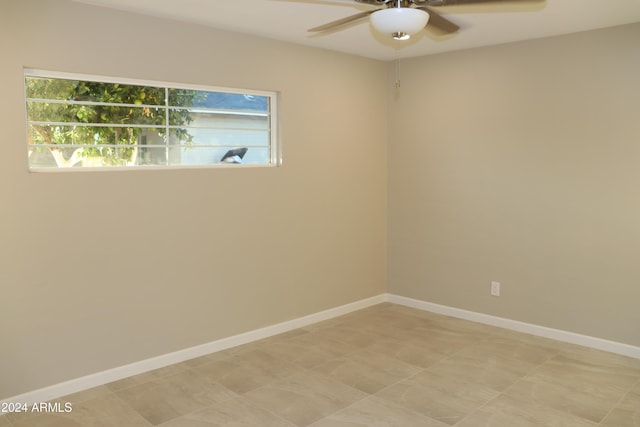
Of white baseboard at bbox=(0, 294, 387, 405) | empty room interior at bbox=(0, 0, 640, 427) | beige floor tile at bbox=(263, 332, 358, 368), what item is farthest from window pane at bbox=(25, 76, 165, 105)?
beige floor tile at bbox=(263, 332, 358, 368)

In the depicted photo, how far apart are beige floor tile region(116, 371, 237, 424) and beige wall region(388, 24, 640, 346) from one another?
236 centimetres

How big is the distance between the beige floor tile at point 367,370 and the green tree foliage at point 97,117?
1.91 m

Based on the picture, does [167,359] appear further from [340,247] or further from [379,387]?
[340,247]

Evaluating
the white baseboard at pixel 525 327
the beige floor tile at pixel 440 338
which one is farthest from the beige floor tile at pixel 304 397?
the white baseboard at pixel 525 327

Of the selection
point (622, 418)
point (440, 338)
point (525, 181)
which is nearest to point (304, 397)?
point (440, 338)

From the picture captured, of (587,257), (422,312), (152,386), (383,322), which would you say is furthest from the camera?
(422,312)

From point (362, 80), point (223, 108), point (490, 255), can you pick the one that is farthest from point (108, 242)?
point (490, 255)

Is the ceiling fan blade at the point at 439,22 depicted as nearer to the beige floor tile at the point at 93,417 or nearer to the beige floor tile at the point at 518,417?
the beige floor tile at the point at 518,417

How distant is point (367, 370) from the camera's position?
3.47 metres

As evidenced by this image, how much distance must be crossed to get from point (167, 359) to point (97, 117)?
66.0 inches

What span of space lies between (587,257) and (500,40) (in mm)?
1782

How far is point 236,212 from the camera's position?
3.87m

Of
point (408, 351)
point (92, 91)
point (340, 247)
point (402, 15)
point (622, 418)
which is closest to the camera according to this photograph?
point (402, 15)

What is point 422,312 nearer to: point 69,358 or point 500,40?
point 500,40
